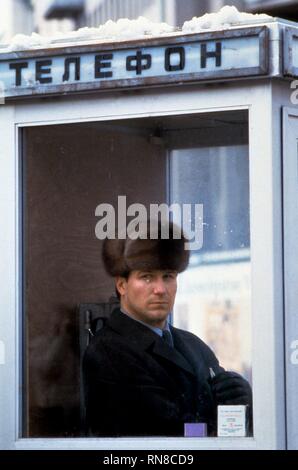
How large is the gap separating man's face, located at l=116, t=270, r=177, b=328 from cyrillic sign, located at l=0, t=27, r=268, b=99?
24.9 inches

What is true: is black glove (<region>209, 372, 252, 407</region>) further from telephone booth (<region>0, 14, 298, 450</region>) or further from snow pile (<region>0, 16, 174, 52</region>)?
snow pile (<region>0, 16, 174, 52</region>)

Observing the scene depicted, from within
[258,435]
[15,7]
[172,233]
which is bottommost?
[258,435]

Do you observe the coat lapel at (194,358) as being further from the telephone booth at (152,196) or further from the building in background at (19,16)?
the building in background at (19,16)

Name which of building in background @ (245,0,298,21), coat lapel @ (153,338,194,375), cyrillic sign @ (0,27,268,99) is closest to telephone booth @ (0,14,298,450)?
cyrillic sign @ (0,27,268,99)

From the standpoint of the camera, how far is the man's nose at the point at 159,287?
14.9 feet

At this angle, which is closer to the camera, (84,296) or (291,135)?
(291,135)

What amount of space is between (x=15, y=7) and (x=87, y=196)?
46.9 feet

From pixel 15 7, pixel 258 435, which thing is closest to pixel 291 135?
pixel 258 435

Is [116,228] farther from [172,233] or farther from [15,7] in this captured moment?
[15,7]

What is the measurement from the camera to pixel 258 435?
427 cm

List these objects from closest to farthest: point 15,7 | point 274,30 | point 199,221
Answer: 1. point 274,30
2. point 199,221
3. point 15,7

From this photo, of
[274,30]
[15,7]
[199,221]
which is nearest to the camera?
[274,30]

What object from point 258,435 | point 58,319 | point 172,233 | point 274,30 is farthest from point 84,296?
point 274,30

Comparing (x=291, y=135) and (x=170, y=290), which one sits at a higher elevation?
(x=291, y=135)
